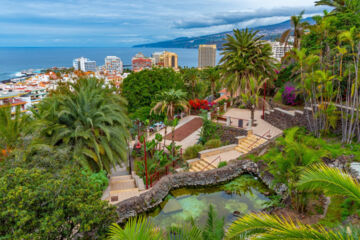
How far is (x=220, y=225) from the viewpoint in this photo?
20.5 feet

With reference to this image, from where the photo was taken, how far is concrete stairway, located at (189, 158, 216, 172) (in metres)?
14.5

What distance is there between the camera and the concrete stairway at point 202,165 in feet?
47.5

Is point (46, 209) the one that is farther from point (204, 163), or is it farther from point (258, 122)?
point (258, 122)

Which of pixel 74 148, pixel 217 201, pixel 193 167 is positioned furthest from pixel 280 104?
pixel 74 148

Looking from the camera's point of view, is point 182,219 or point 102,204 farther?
point 182,219

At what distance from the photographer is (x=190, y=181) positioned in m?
13.2

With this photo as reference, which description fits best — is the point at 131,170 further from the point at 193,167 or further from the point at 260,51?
the point at 260,51

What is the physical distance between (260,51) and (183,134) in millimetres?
9998

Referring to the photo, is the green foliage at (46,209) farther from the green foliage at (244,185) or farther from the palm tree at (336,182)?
the green foliage at (244,185)

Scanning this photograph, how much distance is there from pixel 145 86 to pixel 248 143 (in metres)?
14.6

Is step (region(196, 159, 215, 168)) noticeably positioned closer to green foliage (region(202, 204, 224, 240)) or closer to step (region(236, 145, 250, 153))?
step (region(236, 145, 250, 153))

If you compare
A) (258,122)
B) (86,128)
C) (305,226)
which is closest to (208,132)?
(258,122)

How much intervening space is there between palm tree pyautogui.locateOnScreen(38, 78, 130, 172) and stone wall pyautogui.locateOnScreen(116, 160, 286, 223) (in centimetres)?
247

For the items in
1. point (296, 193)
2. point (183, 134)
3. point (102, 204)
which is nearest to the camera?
point (102, 204)
